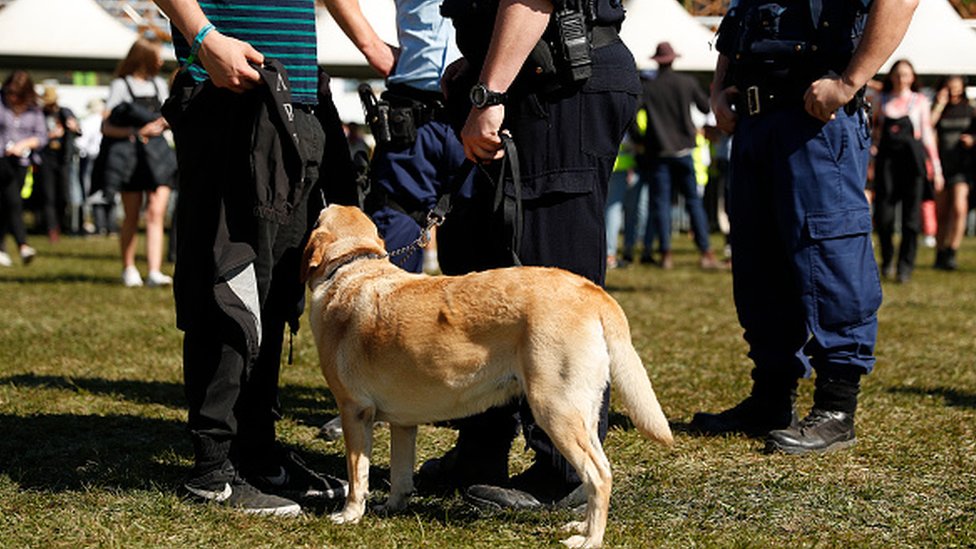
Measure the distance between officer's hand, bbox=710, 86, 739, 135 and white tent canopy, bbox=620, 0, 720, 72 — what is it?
10.1 metres

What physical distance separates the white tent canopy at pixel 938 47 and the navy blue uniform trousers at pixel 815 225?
10.9m

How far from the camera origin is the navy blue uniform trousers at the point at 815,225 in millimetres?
4430

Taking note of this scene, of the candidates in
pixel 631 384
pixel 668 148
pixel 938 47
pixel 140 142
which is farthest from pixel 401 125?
pixel 938 47

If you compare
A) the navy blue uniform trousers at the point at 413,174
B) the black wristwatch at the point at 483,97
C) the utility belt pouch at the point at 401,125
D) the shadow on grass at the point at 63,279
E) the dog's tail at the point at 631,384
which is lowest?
the shadow on grass at the point at 63,279

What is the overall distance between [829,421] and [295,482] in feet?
6.69

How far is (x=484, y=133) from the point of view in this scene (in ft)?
11.5

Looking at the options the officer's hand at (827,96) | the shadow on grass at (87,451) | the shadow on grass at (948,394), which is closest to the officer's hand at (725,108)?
the officer's hand at (827,96)

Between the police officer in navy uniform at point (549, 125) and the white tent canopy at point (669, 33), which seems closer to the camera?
the police officer in navy uniform at point (549, 125)

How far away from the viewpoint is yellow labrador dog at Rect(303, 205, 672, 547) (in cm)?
318

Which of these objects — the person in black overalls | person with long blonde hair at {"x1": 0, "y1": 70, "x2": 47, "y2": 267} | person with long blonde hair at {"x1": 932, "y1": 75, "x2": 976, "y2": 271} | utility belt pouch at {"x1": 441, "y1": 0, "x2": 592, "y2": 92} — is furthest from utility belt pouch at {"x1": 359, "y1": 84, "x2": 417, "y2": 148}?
person with long blonde hair at {"x1": 932, "y1": 75, "x2": 976, "y2": 271}

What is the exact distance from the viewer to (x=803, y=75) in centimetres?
445

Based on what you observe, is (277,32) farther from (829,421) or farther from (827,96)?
(829,421)

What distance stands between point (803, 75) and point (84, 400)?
3410mm

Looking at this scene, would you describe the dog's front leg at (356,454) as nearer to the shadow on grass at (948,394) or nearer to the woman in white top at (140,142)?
the shadow on grass at (948,394)
